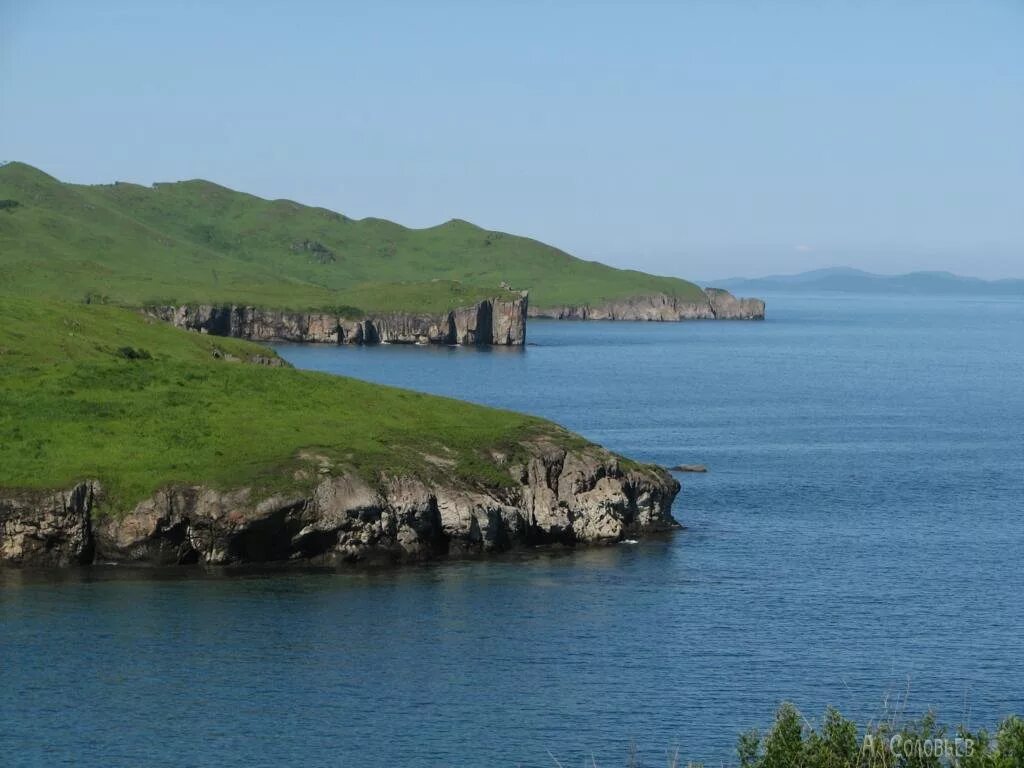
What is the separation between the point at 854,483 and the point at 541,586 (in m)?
45.5

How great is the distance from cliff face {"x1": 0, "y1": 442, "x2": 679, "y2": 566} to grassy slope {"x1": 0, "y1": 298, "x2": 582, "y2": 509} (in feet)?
4.68

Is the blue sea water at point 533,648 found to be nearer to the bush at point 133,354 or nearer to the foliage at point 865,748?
the foliage at point 865,748

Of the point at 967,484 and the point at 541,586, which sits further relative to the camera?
the point at 967,484

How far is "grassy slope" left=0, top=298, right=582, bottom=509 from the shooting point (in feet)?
291

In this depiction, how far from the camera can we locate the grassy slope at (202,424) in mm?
88812

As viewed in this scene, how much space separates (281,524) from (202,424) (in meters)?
14.1

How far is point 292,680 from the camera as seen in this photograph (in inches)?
2589

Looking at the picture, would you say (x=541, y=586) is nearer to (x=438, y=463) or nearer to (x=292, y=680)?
(x=438, y=463)

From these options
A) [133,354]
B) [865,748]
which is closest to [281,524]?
[133,354]

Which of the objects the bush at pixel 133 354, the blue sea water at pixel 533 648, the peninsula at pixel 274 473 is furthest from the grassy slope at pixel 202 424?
the blue sea water at pixel 533 648

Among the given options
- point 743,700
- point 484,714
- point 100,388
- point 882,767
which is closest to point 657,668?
point 743,700

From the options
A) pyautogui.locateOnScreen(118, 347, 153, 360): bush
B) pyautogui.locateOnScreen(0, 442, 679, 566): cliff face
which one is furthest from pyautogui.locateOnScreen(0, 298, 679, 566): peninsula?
pyautogui.locateOnScreen(118, 347, 153, 360): bush

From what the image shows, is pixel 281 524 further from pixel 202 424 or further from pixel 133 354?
pixel 133 354

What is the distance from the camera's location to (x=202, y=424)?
97562 mm
